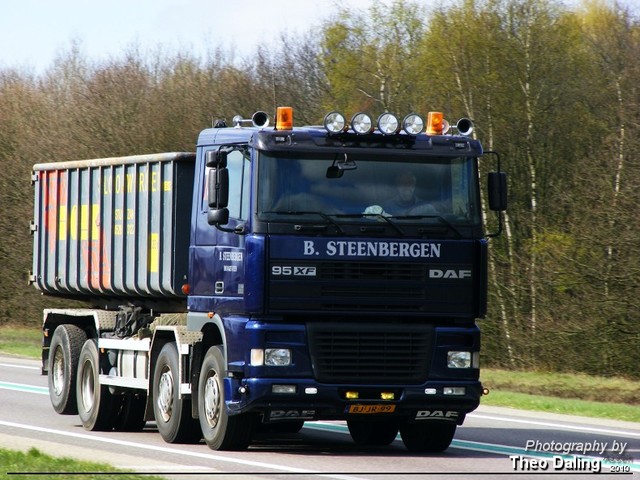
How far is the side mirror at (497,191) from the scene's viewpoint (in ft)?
42.3

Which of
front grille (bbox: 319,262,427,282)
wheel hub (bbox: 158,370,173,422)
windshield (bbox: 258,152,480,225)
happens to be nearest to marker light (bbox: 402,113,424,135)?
windshield (bbox: 258,152,480,225)

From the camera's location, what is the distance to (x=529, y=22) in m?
33.2

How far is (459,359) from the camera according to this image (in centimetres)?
1253

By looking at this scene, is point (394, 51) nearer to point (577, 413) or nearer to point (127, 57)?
point (127, 57)

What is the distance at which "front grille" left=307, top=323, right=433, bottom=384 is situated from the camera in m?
12.1

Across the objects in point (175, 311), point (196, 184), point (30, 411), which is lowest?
point (30, 411)

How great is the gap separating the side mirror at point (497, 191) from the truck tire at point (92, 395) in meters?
5.31

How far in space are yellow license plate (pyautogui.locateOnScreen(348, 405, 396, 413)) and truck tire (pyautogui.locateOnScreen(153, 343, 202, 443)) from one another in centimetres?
204

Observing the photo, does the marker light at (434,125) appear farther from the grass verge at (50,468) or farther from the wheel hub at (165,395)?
the grass verge at (50,468)

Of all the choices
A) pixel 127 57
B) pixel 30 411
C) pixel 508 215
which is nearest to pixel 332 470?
pixel 30 411

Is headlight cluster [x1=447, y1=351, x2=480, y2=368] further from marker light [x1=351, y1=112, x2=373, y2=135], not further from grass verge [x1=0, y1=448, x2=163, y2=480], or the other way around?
grass verge [x1=0, y1=448, x2=163, y2=480]

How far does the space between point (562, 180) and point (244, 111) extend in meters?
10.6

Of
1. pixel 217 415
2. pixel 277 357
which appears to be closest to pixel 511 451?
pixel 277 357

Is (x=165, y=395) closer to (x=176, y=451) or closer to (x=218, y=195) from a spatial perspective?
(x=176, y=451)
